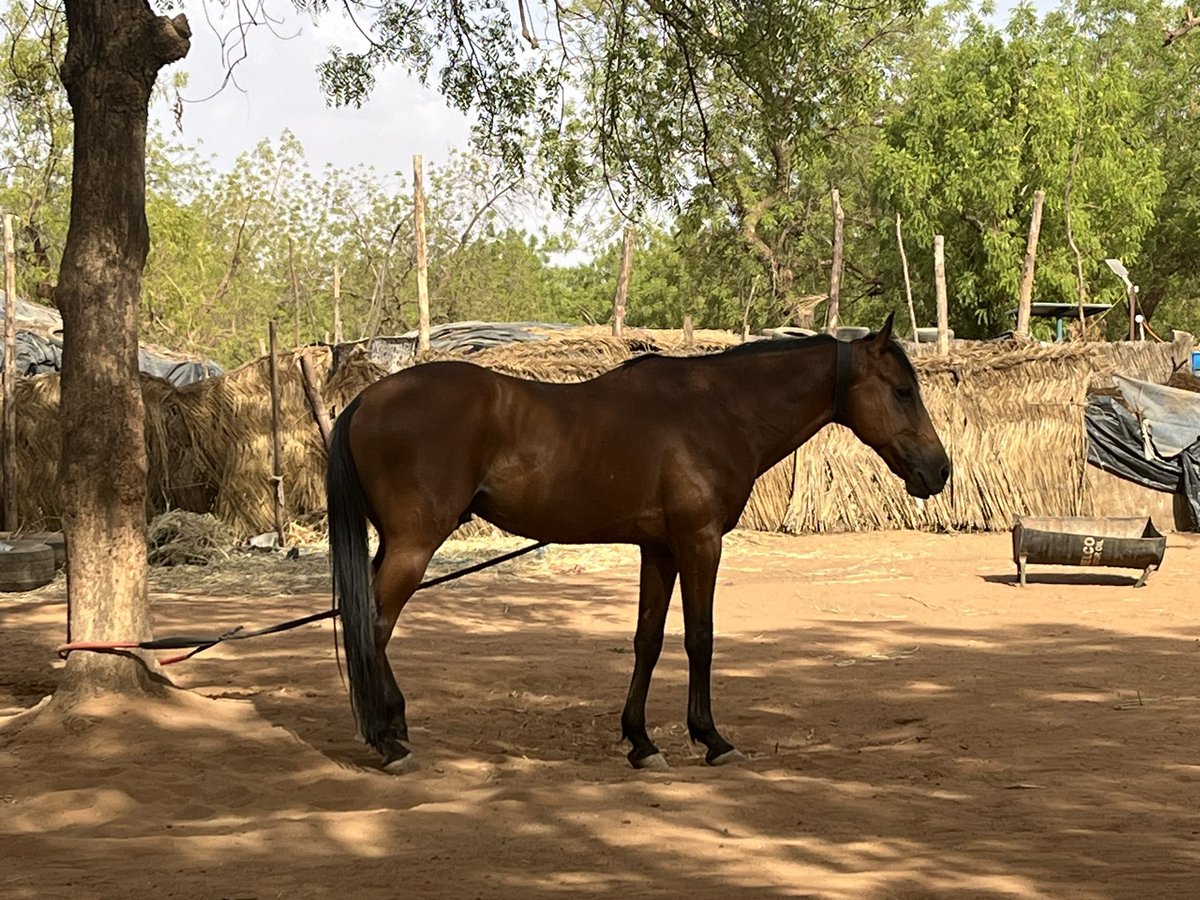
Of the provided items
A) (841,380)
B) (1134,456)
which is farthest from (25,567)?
(1134,456)

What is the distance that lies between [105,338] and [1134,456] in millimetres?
13390

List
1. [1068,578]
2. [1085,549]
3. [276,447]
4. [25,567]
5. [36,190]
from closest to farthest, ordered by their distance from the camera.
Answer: [1085,549], [25,567], [1068,578], [276,447], [36,190]

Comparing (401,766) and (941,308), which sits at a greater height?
(941,308)

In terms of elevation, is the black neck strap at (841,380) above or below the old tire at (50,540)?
above

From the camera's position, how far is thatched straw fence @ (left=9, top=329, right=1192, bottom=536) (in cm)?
1570

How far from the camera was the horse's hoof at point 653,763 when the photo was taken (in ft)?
18.2

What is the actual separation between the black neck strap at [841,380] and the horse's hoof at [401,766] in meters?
2.43

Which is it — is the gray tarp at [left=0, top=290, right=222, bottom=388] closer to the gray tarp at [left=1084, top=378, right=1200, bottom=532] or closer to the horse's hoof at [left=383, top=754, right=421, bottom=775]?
the gray tarp at [left=1084, top=378, right=1200, bottom=532]

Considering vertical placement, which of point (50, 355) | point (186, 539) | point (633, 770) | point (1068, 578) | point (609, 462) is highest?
point (50, 355)

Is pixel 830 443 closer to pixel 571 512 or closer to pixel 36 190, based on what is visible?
pixel 571 512

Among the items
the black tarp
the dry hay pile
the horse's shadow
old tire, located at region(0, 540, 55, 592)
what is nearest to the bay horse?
the horse's shadow

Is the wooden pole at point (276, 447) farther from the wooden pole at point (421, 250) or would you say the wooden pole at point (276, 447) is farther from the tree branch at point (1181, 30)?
the tree branch at point (1181, 30)

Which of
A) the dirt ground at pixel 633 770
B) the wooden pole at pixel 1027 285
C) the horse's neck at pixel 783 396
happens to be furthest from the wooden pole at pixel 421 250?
the horse's neck at pixel 783 396

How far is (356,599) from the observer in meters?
5.34
